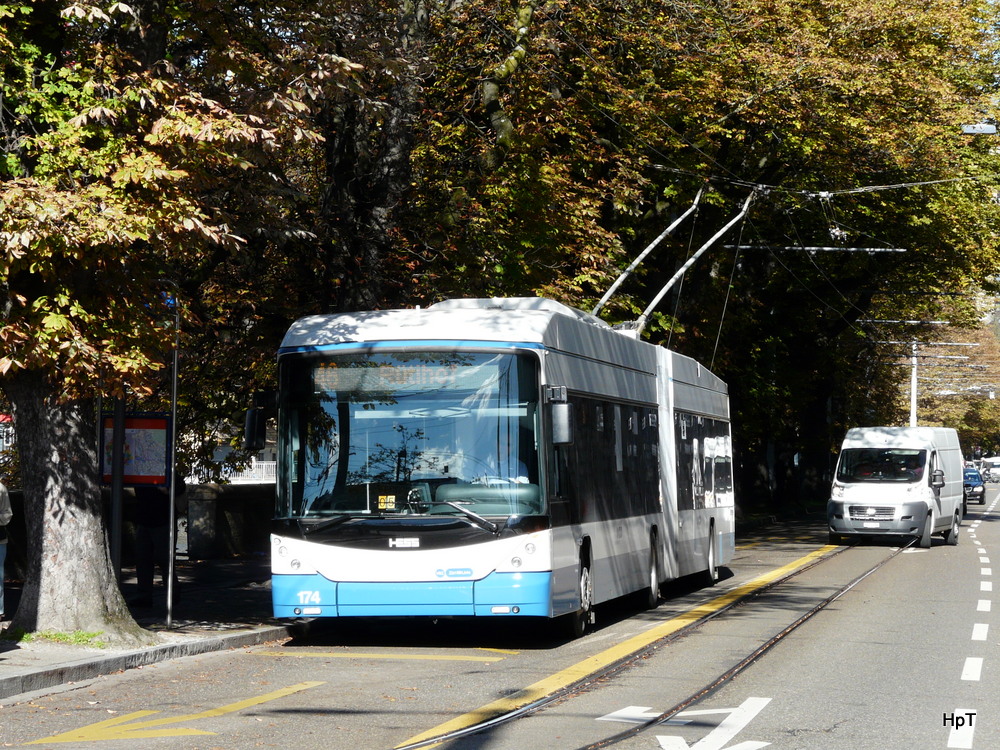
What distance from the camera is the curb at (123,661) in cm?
943

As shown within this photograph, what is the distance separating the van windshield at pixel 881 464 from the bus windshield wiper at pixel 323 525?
65.9 ft

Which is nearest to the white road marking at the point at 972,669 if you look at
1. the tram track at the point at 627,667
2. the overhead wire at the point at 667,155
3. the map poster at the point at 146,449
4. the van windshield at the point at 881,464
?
the tram track at the point at 627,667

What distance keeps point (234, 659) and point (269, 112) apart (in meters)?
4.44

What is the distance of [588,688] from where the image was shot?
9.56m

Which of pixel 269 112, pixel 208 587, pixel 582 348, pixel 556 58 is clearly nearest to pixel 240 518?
pixel 208 587

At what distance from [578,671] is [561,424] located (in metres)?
2.22

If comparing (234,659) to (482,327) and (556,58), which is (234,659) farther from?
(556,58)

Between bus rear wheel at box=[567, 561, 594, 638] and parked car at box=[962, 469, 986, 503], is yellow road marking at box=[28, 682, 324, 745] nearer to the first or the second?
bus rear wheel at box=[567, 561, 594, 638]

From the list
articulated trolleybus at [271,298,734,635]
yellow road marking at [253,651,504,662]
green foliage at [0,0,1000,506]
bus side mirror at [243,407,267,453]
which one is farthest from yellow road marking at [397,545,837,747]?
green foliage at [0,0,1000,506]

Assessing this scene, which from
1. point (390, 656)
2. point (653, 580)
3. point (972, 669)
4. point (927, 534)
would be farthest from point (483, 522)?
point (927, 534)

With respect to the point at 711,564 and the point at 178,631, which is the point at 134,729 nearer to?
the point at 178,631

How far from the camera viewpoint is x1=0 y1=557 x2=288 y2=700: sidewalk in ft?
32.4

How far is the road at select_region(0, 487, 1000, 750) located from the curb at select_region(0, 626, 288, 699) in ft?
0.44

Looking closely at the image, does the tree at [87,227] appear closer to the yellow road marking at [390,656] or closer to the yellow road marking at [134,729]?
the yellow road marking at [390,656]
